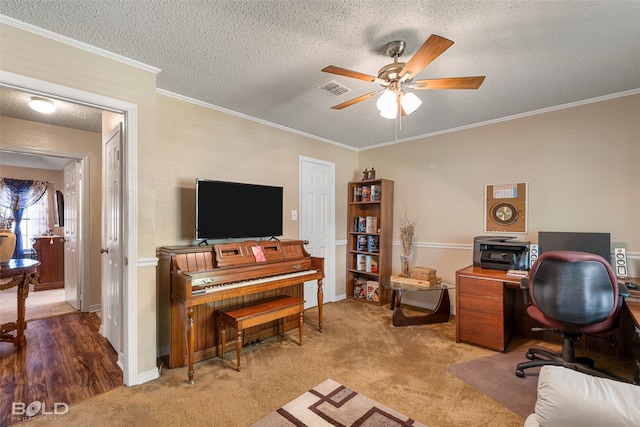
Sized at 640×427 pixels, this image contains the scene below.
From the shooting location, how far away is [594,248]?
107 inches

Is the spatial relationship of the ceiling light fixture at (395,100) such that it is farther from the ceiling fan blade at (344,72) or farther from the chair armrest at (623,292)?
the chair armrest at (623,292)

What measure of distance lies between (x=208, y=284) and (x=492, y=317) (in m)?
2.64

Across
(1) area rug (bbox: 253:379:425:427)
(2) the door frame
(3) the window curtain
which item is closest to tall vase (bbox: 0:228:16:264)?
(2) the door frame

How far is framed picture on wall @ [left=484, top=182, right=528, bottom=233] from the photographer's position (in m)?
3.29

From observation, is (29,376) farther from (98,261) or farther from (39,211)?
(39,211)

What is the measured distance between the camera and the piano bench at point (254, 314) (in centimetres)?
243

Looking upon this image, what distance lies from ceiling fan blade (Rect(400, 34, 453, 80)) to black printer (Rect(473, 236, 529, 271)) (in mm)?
2147

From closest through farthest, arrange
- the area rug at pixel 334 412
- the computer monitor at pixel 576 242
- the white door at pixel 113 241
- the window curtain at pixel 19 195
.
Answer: the area rug at pixel 334 412, the white door at pixel 113 241, the computer monitor at pixel 576 242, the window curtain at pixel 19 195

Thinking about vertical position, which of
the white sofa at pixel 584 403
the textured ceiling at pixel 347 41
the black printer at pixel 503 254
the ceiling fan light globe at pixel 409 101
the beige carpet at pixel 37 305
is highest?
the textured ceiling at pixel 347 41

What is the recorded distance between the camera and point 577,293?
2043 mm

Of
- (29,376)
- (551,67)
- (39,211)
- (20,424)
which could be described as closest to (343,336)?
(20,424)

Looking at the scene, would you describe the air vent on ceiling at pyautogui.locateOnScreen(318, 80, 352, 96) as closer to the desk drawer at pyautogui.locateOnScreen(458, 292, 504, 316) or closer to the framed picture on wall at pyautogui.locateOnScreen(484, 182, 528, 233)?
the framed picture on wall at pyautogui.locateOnScreen(484, 182, 528, 233)

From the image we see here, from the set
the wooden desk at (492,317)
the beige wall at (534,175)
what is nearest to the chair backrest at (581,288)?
the wooden desk at (492,317)

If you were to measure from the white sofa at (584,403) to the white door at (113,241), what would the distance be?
2.73 metres
